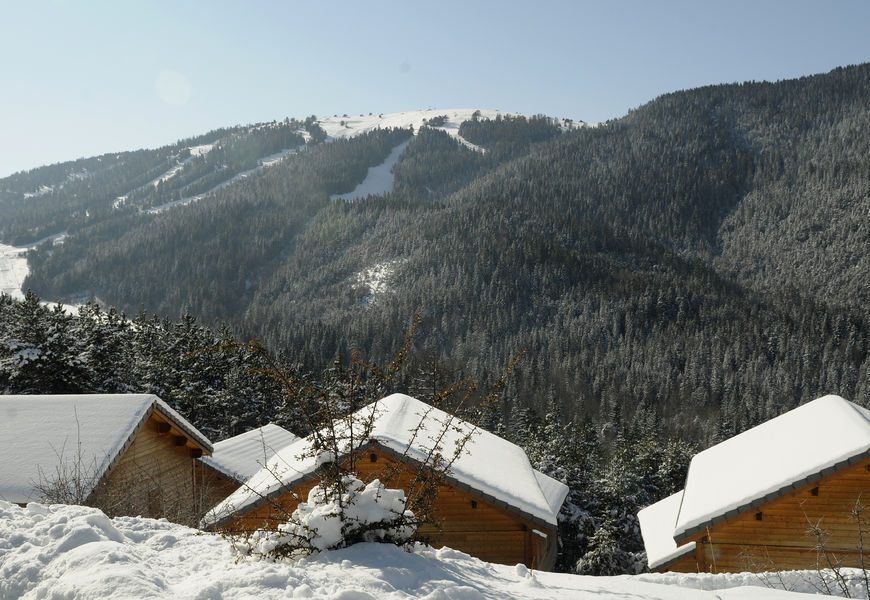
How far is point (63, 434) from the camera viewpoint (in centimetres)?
1644

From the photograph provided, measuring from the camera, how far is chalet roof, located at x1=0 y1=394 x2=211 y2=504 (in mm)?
14641

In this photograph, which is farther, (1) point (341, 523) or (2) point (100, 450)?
(2) point (100, 450)

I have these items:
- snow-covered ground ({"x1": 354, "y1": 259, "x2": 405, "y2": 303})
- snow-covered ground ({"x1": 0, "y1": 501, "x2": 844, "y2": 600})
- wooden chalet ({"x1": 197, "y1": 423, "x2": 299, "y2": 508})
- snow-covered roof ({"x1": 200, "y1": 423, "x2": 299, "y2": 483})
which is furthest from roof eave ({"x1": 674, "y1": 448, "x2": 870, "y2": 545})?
snow-covered ground ({"x1": 354, "y1": 259, "x2": 405, "y2": 303})

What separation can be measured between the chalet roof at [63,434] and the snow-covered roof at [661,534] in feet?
44.7

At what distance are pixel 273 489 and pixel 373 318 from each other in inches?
5504

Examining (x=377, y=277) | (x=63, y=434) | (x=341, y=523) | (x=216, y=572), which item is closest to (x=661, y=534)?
(x=341, y=523)

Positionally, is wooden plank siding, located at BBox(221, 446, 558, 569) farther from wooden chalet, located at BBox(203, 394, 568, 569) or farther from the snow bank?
the snow bank

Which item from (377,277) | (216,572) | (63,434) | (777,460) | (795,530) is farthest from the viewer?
(377,277)

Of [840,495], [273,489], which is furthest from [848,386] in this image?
[273,489]

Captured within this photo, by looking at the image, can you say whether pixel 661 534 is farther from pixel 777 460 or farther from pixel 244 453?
pixel 244 453

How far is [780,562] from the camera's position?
14.4 metres

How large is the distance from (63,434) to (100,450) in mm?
1550

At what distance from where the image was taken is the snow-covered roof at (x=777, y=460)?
46.1ft

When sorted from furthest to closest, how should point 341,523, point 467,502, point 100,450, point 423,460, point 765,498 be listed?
point 100,450
point 467,502
point 765,498
point 423,460
point 341,523
